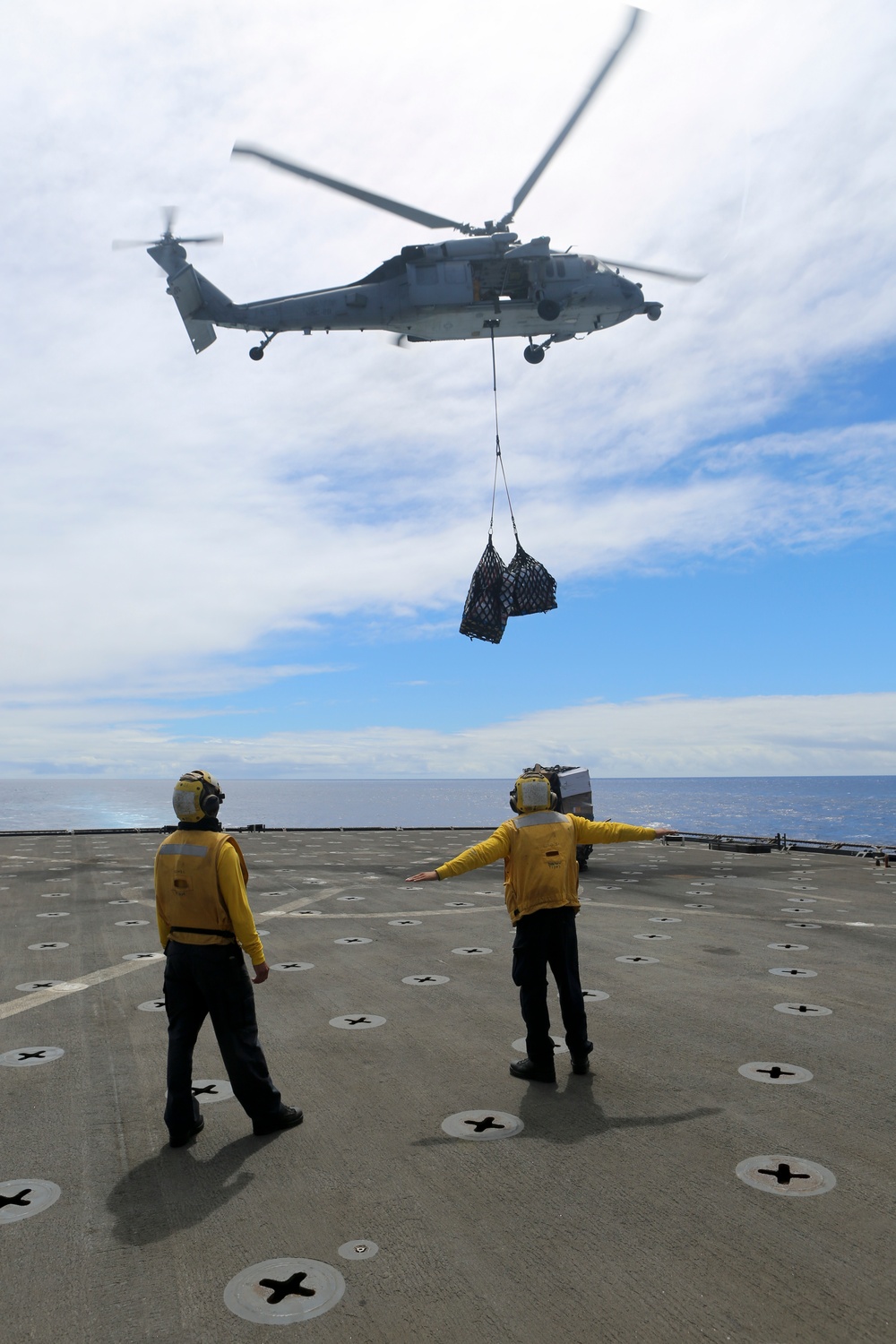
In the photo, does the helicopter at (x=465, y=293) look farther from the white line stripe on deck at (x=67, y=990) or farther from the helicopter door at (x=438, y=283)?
the white line stripe on deck at (x=67, y=990)

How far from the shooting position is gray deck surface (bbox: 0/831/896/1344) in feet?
11.2

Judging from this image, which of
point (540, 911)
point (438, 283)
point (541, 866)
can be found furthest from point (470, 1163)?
point (438, 283)

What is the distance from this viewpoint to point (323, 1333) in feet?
10.7

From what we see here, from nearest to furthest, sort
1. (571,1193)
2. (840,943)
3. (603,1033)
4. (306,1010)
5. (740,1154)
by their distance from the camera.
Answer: (571,1193) → (740,1154) → (603,1033) → (306,1010) → (840,943)

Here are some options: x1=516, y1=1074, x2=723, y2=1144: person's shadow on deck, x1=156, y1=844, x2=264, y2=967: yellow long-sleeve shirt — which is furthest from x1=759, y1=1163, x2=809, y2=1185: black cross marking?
x1=156, y1=844, x2=264, y2=967: yellow long-sleeve shirt

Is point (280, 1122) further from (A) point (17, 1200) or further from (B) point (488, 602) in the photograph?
(B) point (488, 602)

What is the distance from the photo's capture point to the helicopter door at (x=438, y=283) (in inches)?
1139

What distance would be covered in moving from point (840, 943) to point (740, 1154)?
732 cm

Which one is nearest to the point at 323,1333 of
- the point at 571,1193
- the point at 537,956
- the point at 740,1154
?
the point at 571,1193

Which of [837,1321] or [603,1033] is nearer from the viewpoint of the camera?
[837,1321]

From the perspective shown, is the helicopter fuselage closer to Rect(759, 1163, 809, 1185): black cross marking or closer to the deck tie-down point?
the deck tie-down point

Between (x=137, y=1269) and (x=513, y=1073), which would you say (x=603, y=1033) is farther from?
(x=137, y=1269)

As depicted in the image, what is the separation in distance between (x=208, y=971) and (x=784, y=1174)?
3516mm

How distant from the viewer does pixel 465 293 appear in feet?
95.8
